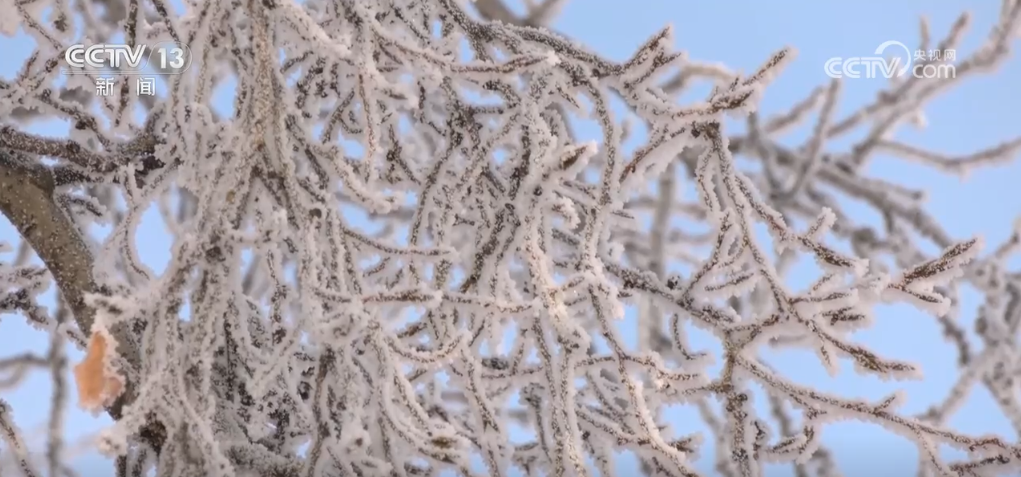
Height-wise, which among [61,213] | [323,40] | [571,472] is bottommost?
[571,472]

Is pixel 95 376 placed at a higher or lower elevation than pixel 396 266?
lower

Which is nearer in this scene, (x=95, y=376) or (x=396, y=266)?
(x=95, y=376)

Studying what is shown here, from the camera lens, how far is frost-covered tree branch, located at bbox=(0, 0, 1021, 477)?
1030 mm

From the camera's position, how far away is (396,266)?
159 centimetres

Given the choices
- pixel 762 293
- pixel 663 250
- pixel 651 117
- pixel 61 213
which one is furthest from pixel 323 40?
pixel 762 293

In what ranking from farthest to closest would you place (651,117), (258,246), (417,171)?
(417,171) < (651,117) < (258,246)

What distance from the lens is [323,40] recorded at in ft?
3.36

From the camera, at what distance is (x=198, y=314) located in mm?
1014

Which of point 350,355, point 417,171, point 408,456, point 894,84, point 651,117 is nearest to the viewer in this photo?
point 350,355

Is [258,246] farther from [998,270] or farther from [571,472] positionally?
[998,270]

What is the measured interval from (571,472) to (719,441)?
1699mm

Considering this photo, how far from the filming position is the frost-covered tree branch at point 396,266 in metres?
1.03

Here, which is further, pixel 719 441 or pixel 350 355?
pixel 719 441

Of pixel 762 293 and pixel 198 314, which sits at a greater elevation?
pixel 762 293
